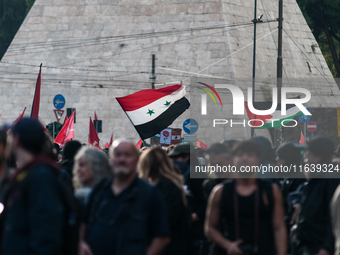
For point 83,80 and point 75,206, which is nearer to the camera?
point 75,206

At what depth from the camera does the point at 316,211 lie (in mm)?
5277

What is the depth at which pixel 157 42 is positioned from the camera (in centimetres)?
3591

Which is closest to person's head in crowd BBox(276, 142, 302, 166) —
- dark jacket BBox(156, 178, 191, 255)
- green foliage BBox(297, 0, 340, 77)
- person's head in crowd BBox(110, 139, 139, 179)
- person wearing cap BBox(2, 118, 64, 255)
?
dark jacket BBox(156, 178, 191, 255)

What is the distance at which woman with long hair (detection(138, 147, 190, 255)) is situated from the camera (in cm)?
542

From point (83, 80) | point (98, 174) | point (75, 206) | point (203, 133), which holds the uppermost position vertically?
point (83, 80)

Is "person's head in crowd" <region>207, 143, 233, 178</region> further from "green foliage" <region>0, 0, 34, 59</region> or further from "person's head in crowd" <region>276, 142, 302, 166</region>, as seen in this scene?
"green foliage" <region>0, 0, 34, 59</region>

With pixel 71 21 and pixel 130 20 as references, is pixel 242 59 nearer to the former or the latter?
pixel 130 20

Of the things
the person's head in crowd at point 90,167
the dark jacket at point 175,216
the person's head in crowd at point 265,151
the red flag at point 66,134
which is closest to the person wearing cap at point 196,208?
the person's head in crowd at point 265,151

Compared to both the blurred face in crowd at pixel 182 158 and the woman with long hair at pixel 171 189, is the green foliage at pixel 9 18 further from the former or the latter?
the woman with long hair at pixel 171 189

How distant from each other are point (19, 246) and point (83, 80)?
3313cm

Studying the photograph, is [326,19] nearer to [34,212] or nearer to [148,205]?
[148,205]

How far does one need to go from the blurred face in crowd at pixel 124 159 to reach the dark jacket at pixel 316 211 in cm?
164

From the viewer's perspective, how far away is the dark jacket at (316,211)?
5.28 metres

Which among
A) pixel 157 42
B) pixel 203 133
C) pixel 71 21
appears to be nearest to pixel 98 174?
pixel 203 133
